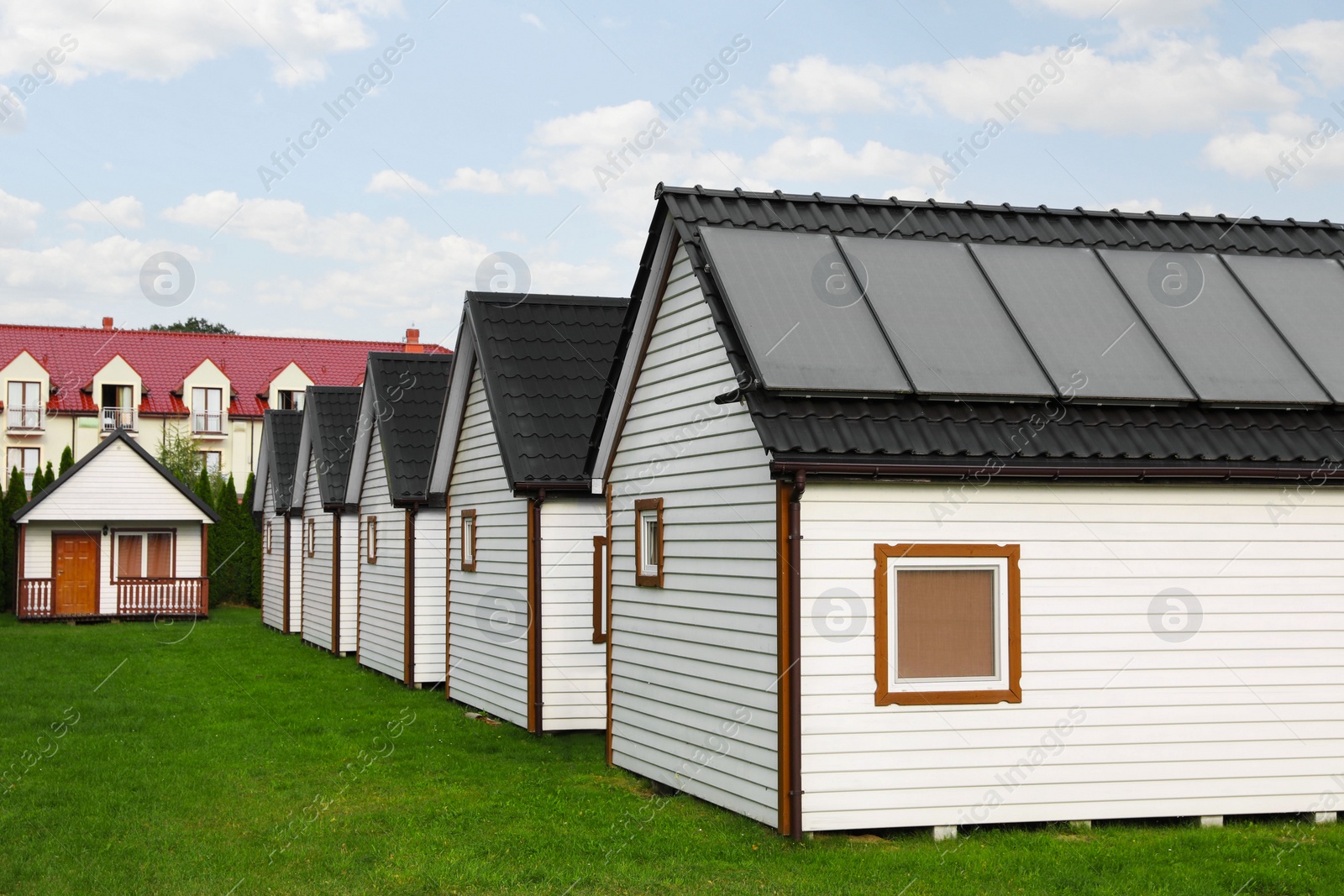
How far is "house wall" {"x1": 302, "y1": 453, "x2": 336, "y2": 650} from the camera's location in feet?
88.6

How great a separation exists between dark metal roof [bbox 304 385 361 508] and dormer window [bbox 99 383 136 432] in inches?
1140

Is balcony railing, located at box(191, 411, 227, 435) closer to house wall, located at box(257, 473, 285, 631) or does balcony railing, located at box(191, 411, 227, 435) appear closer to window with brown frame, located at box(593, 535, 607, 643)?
house wall, located at box(257, 473, 285, 631)

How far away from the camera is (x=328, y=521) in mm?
27266

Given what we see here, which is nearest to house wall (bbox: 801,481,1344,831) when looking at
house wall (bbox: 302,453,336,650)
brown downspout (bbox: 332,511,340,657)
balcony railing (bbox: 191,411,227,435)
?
brown downspout (bbox: 332,511,340,657)

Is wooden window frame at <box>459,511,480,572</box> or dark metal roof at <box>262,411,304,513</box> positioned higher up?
dark metal roof at <box>262,411,304,513</box>

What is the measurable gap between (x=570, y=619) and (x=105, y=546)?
25562 mm

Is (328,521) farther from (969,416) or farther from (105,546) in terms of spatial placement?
(969,416)

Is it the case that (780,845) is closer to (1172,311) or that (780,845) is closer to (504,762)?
(504,762)

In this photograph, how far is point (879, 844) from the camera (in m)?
9.26

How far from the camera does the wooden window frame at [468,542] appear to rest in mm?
17922

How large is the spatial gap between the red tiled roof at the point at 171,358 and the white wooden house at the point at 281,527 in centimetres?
1939

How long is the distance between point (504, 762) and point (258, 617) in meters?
26.9

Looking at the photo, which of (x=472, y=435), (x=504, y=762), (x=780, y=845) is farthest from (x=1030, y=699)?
(x=472, y=435)

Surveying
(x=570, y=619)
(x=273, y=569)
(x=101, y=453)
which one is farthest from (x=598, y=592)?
(x=101, y=453)
